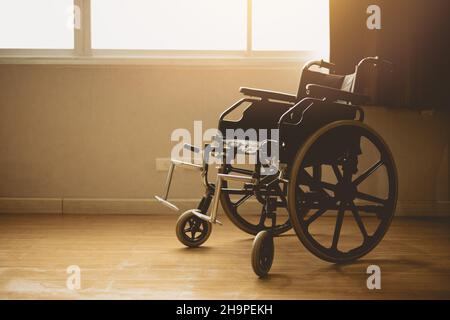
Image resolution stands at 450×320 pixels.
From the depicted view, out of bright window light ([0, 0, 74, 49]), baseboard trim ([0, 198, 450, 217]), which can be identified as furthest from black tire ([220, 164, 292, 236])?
bright window light ([0, 0, 74, 49])

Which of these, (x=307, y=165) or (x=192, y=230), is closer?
(x=307, y=165)

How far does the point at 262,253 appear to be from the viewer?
2021 millimetres

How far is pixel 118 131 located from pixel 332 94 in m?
1.68

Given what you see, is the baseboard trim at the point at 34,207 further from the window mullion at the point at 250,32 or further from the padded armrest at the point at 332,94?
the padded armrest at the point at 332,94

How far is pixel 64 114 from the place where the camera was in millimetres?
3447

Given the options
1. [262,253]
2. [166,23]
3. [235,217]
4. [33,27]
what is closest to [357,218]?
[262,253]

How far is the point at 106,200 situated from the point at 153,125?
21.5 inches

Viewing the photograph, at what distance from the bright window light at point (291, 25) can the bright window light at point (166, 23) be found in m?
0.10

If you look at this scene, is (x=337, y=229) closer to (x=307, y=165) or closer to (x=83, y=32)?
(x=307, y=165)

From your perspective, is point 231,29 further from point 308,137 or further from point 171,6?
point 308,137

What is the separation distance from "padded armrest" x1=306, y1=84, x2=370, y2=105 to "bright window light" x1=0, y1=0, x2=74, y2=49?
6.32 feet

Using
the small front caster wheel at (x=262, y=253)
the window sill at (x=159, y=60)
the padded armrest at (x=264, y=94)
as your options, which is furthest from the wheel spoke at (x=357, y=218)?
the window sill at (x=159, y=60)

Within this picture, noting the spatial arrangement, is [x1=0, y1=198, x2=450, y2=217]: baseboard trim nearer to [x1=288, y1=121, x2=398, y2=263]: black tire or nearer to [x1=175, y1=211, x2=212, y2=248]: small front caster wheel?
[x1=175, y1=211, x2=212, y2=248]: small front caster wheel

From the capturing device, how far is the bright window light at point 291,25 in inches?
137
